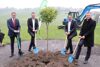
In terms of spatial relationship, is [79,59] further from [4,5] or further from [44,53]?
[4,5]

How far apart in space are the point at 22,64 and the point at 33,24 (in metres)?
2.33

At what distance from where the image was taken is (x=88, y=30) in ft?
37.8

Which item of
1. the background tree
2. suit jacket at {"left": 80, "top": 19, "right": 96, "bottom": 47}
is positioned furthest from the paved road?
the background tree

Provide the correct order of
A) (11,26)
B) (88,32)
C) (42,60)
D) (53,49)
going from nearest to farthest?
(88,32) → (42,60) → (11,26) → (53,49)

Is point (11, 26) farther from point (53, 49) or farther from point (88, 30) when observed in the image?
point (88, 30)

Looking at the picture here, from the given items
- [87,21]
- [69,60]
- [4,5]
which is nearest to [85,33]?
[87,21]

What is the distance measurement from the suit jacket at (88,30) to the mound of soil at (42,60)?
3.64 ft

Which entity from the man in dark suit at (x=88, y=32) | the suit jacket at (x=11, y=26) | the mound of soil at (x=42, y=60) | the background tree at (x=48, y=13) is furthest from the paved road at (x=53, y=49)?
the background tree at (x=48, y=13)

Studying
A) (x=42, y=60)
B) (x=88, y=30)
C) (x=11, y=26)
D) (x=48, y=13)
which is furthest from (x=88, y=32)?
(x=11, y=26)

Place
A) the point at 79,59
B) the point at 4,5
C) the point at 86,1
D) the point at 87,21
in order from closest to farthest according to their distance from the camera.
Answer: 1. the point at 87,21
2. the point at 79,59
3. the point at 4,5
4. the point at 86,1

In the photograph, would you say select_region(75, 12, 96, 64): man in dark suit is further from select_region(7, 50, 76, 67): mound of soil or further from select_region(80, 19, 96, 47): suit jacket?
select_region(7, 50, 76, 67): mound of soil

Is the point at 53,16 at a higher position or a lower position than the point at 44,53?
higher

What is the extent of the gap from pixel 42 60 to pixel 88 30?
7.21 ft

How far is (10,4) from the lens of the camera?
33469 mm
